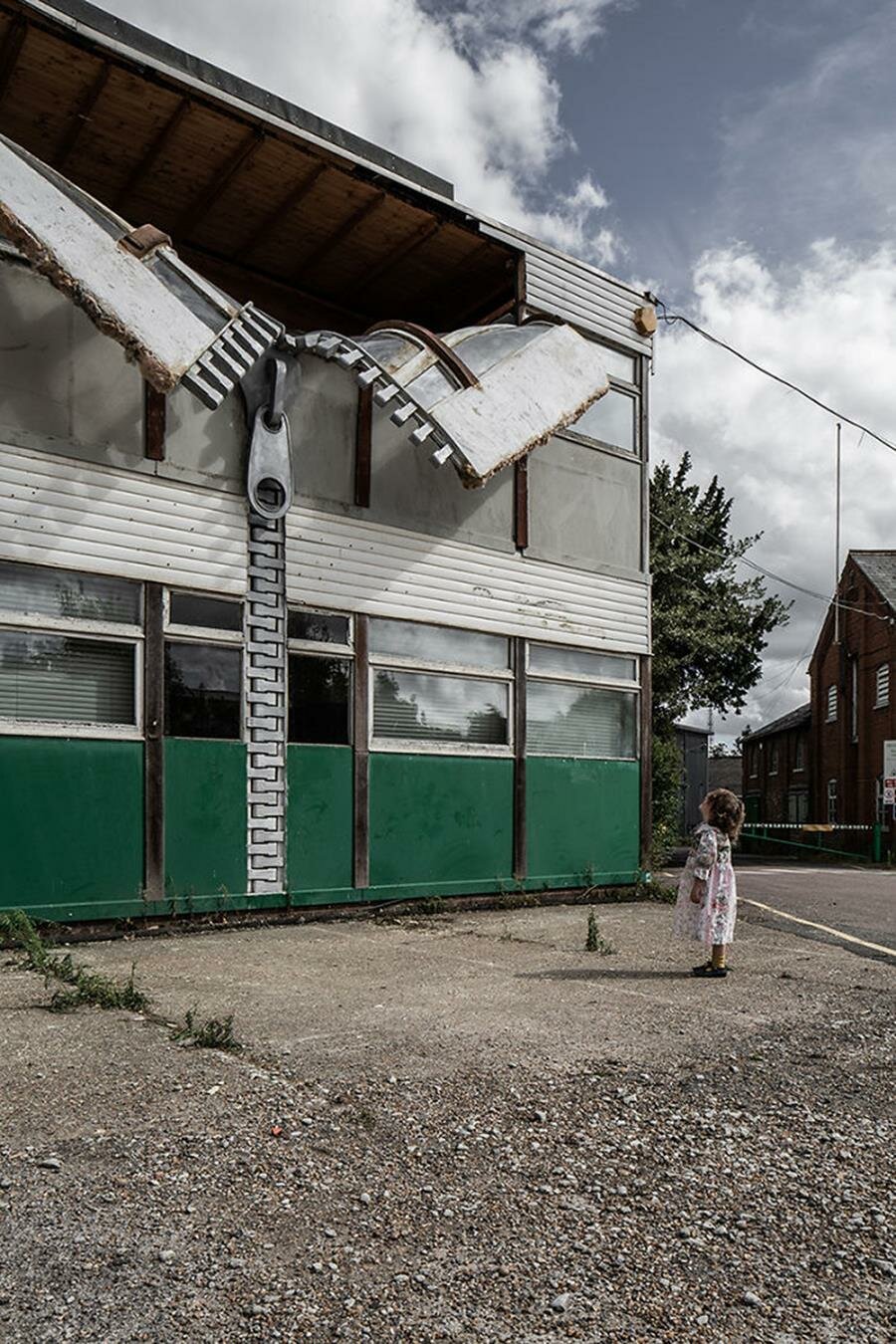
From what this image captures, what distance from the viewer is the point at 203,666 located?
1007 centimetres

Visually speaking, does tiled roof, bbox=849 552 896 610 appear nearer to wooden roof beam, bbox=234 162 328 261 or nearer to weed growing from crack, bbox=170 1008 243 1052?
wooden roof beam, bbox=234 162 328 261

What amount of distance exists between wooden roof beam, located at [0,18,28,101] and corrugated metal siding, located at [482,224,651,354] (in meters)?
5.23

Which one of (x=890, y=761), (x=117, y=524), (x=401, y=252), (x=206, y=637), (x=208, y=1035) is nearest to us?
(x=208, y=1035)

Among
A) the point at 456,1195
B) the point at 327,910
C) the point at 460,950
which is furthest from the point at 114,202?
the point at 456,1195

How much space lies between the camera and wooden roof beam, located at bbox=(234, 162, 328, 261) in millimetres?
11768

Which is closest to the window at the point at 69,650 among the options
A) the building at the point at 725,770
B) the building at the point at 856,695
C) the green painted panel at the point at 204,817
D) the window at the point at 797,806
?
the green painted panel at the point at 204,817

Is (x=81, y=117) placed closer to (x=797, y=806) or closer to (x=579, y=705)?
(x=579, y=705)

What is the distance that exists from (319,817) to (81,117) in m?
7.33

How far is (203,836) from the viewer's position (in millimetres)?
9961

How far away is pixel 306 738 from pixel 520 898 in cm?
342

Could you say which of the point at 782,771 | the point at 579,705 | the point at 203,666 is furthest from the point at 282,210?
the point at 782,771

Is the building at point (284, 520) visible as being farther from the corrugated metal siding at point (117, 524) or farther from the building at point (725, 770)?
the building at point (725, 770)

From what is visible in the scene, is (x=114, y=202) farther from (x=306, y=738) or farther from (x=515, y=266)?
(x=306, y=738)

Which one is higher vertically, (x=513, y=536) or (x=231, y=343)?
(x=231, y=343)
